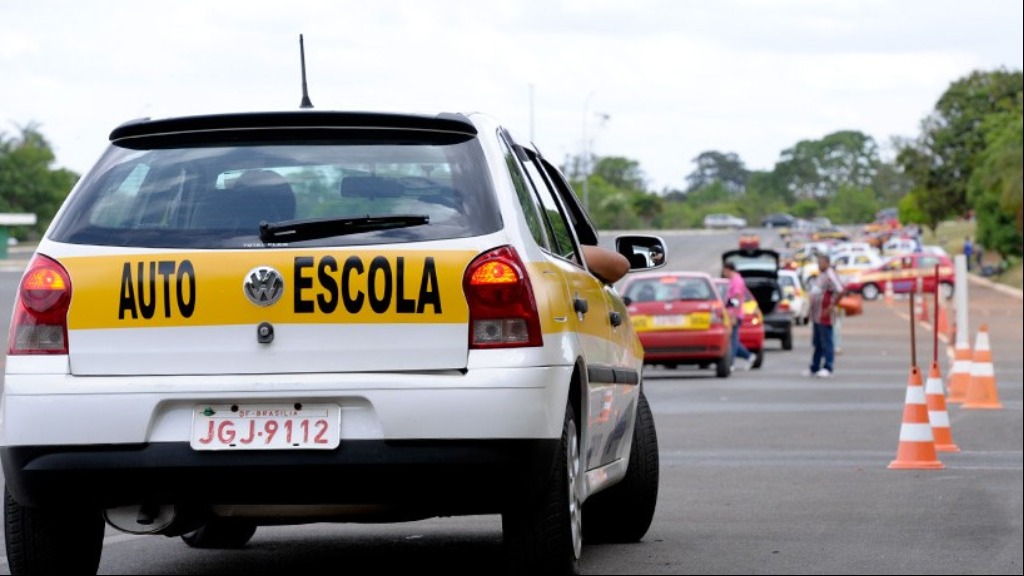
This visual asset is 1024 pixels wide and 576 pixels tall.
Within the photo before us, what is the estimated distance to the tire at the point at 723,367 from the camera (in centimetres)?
2869

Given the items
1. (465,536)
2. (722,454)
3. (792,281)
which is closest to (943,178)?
(792,281)

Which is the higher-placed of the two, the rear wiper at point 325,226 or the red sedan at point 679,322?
the rear wiper at point 325,226

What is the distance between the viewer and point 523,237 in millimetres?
7180

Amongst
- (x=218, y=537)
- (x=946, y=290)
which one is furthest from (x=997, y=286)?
(x=218, y=537)

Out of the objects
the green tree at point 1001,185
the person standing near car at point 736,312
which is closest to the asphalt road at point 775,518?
the person standing near car at point 736,312

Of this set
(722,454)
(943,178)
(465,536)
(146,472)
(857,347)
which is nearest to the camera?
(146,472)

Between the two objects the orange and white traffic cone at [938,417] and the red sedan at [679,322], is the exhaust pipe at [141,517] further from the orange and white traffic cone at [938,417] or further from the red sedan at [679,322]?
the red sedan at [679,322]

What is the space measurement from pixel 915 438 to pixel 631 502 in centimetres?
537

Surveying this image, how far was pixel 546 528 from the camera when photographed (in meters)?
7.29

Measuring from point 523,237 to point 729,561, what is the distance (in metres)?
2.22

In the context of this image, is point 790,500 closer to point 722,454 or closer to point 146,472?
point 722,454

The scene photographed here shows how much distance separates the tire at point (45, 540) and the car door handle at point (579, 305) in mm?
1849

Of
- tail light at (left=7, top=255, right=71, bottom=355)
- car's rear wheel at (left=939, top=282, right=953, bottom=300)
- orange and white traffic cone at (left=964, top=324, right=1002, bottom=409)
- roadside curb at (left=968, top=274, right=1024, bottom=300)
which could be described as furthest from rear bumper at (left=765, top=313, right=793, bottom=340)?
→ tail light at (left=7, top=255, right=71, bottom=355)

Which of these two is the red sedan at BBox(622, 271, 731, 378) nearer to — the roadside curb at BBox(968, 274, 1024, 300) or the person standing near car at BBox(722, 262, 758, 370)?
the person standing near car at BBox(722, 262, 758, 370)
